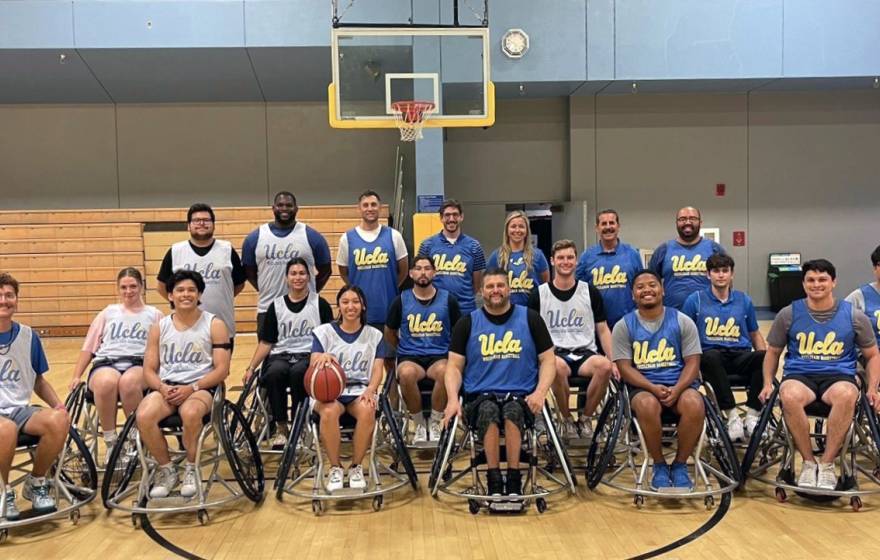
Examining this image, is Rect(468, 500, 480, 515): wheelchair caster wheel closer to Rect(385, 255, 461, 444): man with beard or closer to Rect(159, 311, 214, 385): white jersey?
Rect(385, 255, 461, 444): man with beard

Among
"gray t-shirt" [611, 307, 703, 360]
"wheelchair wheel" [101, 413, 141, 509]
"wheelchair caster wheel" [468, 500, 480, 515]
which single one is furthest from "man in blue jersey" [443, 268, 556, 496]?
"wheelchair wheel" [101, 413, 141, 509]

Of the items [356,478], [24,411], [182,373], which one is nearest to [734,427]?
[356,478]

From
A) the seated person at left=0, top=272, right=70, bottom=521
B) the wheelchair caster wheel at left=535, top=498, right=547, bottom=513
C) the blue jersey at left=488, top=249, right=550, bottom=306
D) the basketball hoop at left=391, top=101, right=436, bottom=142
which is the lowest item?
the wheelchair caster wheel at left=535, top=498, right=547, bottom=513

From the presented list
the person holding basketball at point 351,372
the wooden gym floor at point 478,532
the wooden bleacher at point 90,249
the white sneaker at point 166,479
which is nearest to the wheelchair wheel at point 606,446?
the wooden gym floor at point 478,532

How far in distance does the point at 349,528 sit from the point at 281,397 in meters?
1.00

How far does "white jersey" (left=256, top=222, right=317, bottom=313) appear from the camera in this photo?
15.1ft

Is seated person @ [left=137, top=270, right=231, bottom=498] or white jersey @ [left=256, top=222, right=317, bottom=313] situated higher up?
white jersey @ [left=256, top=222, right=317, bottom=313]

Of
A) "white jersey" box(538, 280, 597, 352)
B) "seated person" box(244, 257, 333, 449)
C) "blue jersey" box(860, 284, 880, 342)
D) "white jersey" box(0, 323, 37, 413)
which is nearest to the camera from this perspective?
"white jersey" box(0, 323, 37, 413)

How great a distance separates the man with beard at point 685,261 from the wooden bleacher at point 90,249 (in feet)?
19.1

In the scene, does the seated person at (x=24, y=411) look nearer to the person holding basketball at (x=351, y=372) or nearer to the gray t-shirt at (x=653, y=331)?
the person holding basketball at (x=351, y=372)

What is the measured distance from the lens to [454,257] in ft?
15.4

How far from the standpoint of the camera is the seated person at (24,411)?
10.6 ft

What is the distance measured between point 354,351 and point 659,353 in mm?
1484

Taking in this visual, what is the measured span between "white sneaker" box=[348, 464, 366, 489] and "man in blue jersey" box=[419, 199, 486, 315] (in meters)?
1.40
